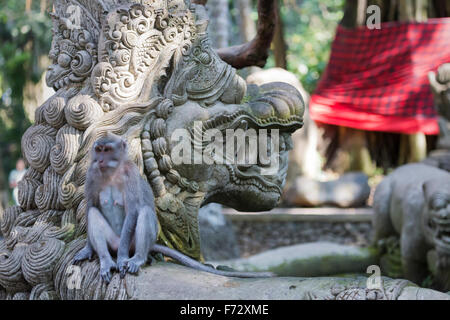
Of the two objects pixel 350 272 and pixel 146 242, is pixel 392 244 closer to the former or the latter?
pixel 350 272

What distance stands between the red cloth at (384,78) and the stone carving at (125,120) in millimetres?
8486

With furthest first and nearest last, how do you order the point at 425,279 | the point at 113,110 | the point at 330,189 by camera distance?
the point at 330,189
the point at 425,279
the point at 113,110

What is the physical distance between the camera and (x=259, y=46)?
456cm

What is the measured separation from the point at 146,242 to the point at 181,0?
1438 mm

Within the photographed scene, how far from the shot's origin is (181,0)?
3.70 meters

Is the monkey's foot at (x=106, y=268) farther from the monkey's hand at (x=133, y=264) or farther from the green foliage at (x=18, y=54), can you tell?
the green foliage at (x=18, y=54)

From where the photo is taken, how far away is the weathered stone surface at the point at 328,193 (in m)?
10.4

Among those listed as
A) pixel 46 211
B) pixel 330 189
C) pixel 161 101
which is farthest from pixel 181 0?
pixel 330 189

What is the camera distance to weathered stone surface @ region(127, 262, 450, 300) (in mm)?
2695

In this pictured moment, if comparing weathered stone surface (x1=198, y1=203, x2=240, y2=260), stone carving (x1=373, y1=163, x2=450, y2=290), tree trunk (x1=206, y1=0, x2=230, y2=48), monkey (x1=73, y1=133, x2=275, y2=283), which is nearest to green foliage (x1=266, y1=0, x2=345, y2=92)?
tree trunk (x1=206, y1=0, x2=230, y2=48)

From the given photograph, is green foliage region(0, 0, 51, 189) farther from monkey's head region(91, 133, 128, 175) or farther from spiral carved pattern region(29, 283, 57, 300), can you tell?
Result: monkey's head region(91, 133, 128, 175)

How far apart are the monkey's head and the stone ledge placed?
6.34 m

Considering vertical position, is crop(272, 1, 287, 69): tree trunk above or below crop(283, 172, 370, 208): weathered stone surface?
above

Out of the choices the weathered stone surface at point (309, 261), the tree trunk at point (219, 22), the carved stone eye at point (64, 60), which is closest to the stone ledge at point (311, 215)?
the tree trunk at point (219, 22)
